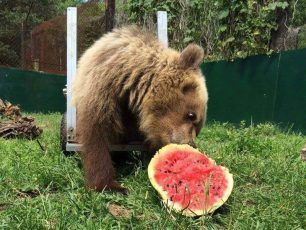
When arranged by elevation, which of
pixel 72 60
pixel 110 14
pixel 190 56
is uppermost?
pixel 110 14

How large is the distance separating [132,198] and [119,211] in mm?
208

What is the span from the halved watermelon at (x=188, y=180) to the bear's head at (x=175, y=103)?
0.21 metres

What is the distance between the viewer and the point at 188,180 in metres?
3.77

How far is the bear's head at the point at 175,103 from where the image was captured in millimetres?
4195

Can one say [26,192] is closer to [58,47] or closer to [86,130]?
[86,130]

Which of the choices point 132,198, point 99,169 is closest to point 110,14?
point 99,169

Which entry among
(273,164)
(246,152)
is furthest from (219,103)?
(273,164)

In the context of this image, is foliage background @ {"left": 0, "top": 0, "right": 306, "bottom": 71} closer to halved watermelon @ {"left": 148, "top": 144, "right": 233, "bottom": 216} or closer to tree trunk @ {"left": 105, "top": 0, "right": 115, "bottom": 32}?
tree trunk @ {"left": 105, "top": 0, "right": 115, "bottom": 32}

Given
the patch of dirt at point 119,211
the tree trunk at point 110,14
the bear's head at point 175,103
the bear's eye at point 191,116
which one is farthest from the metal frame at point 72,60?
the tree trunk at point 110,14

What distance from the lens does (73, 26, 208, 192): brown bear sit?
13.5 feet

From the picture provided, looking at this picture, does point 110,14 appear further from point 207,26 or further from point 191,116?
point 191,116

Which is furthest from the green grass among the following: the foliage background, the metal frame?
the foliage background

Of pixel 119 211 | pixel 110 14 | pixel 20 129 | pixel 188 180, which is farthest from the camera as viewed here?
pixel 110 14

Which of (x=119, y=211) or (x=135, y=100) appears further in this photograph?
(x=135, y=100)
